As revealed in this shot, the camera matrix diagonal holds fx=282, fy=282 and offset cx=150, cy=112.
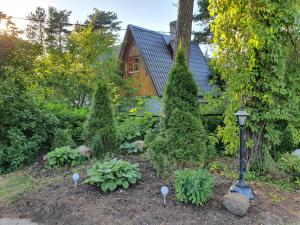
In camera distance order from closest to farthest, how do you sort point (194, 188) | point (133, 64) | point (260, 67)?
point (194, 188)
point (260, 67)
point (133, 64)

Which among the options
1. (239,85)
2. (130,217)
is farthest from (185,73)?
(130,217)

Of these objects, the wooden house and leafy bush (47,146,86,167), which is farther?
the wooden house

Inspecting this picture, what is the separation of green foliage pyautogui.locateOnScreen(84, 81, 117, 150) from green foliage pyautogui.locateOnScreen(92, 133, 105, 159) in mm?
280

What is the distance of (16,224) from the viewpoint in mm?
2877

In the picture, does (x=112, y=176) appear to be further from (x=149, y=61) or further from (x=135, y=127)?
(x=149, y=61)

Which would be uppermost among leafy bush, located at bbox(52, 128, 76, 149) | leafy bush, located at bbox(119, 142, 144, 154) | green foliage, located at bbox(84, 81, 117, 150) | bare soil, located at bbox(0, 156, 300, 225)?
green foliage, located at bbox(84, 81, 117, 150)

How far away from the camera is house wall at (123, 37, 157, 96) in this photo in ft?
43.9

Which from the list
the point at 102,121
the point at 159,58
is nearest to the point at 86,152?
the point at 102,121

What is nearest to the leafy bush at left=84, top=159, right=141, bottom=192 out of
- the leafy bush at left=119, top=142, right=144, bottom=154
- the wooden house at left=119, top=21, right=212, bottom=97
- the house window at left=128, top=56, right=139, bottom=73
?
the leafy bush at left=119, top=142, right=144, bottom=154

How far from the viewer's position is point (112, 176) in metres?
3.46

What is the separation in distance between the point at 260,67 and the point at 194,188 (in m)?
2.32

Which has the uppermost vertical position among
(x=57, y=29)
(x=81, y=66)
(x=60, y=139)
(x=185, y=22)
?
(x=57, y=29)

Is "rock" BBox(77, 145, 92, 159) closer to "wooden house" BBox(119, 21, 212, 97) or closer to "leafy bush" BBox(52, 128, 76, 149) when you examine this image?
"leafy bush" BBox(52, 128, 76, 149)

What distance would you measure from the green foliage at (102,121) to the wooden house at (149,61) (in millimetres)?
7364
